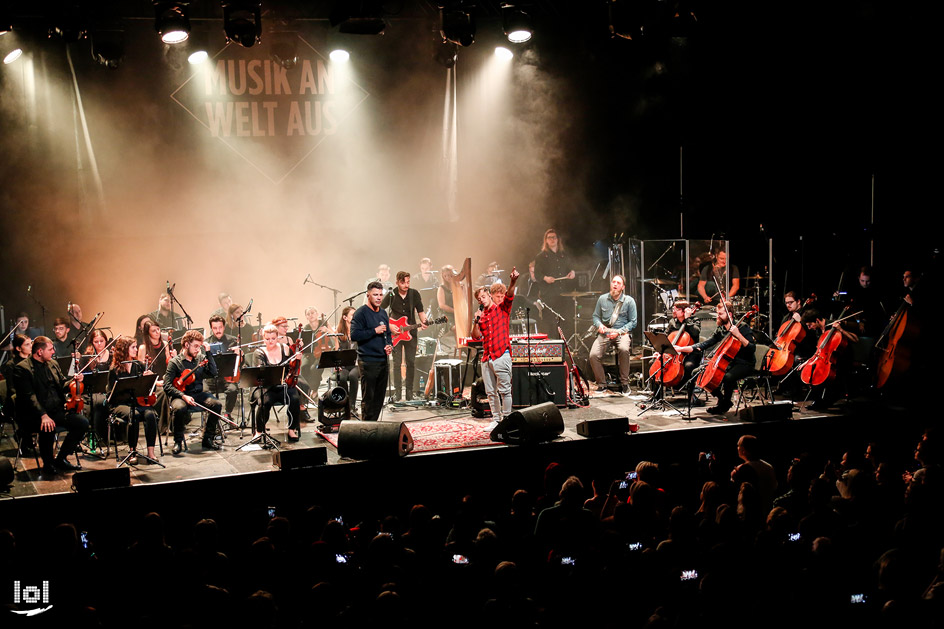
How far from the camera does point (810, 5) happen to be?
12.9 m

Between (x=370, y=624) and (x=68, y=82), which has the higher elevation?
(x=68, y=82)

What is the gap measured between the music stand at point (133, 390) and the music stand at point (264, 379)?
0.95 metres

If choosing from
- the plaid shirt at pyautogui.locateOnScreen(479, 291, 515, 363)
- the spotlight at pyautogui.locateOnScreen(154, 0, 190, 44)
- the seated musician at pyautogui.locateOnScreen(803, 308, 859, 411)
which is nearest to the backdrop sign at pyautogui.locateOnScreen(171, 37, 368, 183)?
the spotlight at pyautogui.locateOnScreen(154, 0, 190, 44)

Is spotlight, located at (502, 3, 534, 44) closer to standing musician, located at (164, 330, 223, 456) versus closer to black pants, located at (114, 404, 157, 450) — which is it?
standing musician, located at (164, 330, 223, 456)

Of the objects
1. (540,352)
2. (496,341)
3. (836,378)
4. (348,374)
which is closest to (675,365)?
(540,352)

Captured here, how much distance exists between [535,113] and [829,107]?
17.9 feet

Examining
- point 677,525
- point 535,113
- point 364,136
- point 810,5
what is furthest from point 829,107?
point 677,525

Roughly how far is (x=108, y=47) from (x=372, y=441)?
8.99 meters

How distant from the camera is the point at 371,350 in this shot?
9.53m

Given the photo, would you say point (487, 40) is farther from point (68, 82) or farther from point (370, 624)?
point (370, 624)

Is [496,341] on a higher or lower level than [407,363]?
higher

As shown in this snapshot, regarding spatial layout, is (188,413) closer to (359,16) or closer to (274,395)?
(274,395)

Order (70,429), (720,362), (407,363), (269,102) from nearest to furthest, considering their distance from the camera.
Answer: (70,429), (720,362), (407,363), (269,102)

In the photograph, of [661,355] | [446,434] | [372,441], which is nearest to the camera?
[372,441]
